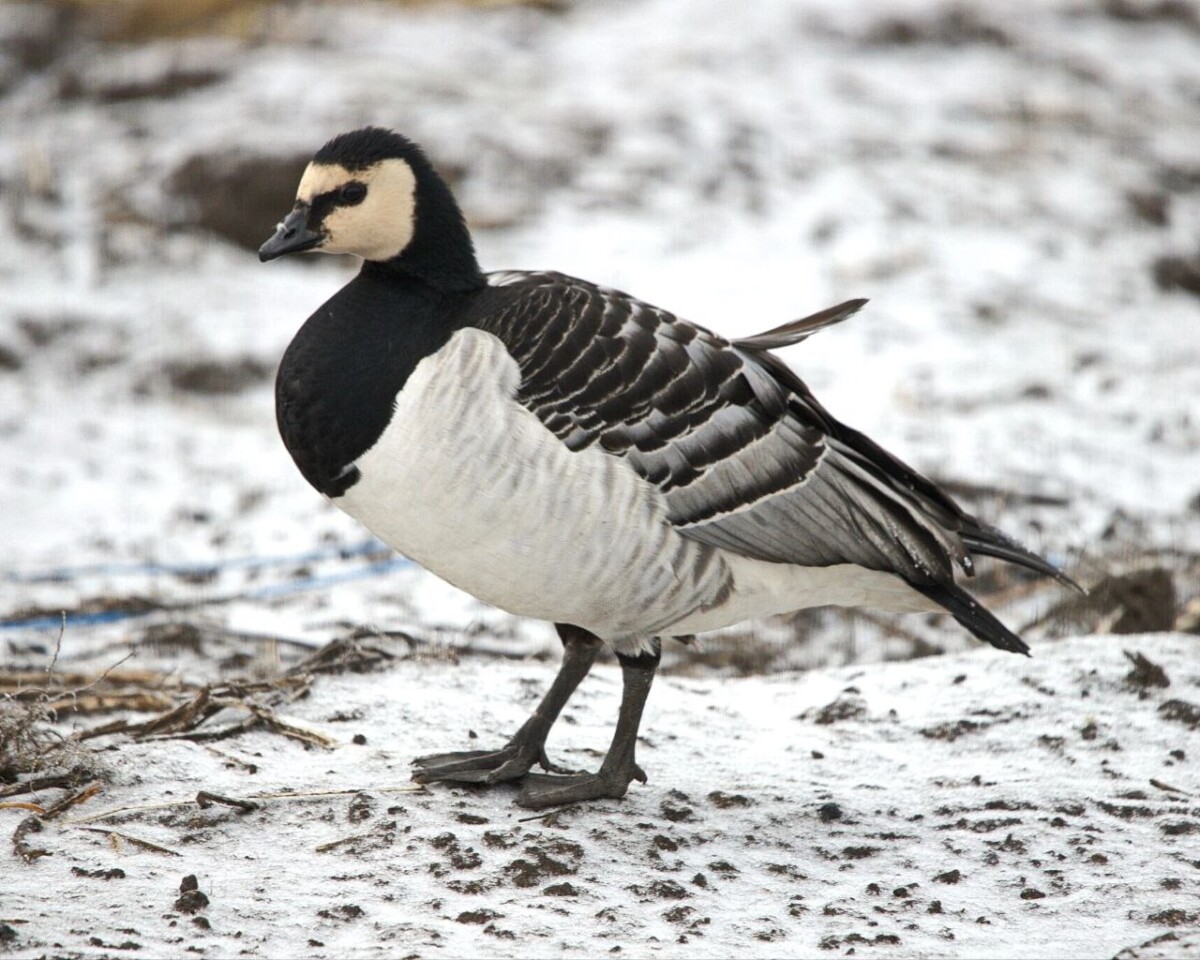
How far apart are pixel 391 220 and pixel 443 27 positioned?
953 centimetres

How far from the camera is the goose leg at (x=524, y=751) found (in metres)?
4.34

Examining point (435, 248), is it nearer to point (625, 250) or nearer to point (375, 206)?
point (375, 206)

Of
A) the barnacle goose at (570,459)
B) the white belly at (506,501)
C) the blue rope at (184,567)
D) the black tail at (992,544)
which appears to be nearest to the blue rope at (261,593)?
the blue rope at (184,567)

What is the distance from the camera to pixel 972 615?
4418mm

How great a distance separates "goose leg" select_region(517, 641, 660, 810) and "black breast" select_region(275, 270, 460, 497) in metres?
0.96

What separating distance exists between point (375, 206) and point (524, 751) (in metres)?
1.58

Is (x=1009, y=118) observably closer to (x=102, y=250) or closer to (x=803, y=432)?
(x=102, y=250)

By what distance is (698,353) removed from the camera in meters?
4.32

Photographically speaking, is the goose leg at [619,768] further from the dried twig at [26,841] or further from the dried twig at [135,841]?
the dried twig at [26,841]

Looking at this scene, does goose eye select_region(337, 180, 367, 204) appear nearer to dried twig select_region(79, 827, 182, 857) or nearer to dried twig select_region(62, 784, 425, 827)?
dried twig select_region(62, 784, 425, 827)

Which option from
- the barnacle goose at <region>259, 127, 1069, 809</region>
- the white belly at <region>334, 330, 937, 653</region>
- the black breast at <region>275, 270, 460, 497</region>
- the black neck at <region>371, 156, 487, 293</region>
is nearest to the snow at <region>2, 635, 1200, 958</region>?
the barnacle goose at <region>259, 127, 1069, 809</region>

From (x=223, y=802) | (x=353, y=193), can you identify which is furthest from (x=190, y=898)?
(x=353, y=193)

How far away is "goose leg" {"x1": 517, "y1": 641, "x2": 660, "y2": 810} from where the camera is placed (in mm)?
4262

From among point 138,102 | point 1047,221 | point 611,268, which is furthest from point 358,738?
point 138,102
